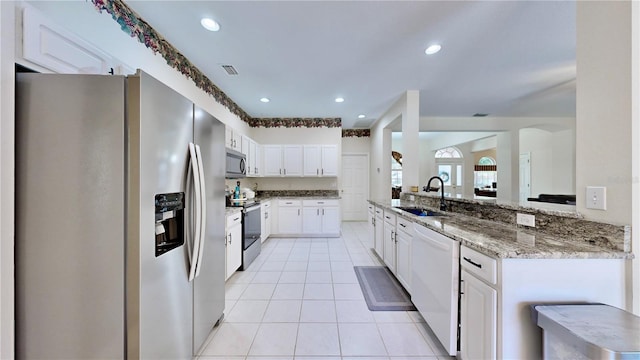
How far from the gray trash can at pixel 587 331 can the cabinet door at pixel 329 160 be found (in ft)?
14.5

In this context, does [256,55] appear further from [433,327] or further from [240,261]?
[433,327]

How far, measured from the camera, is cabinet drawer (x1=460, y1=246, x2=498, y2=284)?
119 centimetres

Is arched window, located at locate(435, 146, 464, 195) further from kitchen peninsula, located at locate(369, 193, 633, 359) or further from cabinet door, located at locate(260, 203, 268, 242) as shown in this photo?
kitchen peninsula, located at locate(369, 193, 633, 359)

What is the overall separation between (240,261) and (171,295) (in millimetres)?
1877

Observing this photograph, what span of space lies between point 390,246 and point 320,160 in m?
2.93

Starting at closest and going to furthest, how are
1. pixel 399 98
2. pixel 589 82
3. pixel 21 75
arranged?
pixel 21 75 < pixel 589 82 < pixel 399 98

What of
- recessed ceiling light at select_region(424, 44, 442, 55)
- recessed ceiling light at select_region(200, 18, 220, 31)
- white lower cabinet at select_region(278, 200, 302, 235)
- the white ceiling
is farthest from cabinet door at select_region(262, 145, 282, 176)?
recessed ceiling light at select_region(424, 44, 442, 55)

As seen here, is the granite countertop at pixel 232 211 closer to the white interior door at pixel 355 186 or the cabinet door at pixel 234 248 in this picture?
the cabinet door at pixel 234 248

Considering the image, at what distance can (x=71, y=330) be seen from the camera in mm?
1072

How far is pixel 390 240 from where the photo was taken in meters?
2.91

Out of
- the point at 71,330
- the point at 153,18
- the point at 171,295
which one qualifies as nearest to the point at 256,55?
the point at 153,18

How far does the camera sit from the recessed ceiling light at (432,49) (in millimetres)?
2500

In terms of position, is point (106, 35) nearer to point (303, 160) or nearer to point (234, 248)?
point (234, 248)
